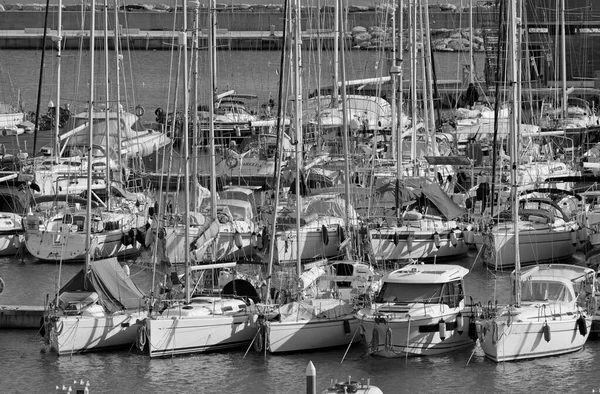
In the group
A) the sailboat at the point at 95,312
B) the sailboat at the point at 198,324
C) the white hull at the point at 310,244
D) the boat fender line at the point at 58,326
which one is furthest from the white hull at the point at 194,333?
the white hull at the point at 310,244

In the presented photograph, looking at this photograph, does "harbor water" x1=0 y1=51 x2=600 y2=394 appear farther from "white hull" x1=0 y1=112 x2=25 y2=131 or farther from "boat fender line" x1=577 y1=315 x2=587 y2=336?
"white hull" x1=0 y1=112 x2=25 y2=131

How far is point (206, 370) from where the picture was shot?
30.2 meters

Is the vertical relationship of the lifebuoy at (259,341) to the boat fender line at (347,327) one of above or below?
below

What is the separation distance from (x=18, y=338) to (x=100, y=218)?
31.6 ft

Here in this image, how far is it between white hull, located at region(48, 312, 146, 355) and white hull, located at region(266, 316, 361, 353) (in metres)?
2.86

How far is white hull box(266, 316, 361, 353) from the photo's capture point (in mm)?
30797

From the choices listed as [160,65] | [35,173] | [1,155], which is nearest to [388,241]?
[35,173]

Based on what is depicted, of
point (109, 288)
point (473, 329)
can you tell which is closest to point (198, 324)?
point (109, 288)

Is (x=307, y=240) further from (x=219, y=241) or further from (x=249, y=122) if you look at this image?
(x=249, y=122)

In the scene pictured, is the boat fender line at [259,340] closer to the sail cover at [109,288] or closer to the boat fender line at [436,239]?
the sail cover at [109,288]

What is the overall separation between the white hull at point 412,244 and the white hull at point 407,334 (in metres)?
9.22

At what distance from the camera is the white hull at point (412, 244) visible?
40406 millimetres

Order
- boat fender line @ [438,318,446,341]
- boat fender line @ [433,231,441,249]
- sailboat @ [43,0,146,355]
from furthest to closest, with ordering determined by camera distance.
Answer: boat fender line @ [433,231,441,249] < sailboat @ [43,0,146,355] < boat fender line @ [438,318,446,341]

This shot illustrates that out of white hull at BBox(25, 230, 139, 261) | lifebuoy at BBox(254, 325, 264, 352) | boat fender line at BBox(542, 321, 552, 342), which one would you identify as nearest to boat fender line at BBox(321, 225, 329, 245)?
white hull at BBox(25, 230, 139, 261)
